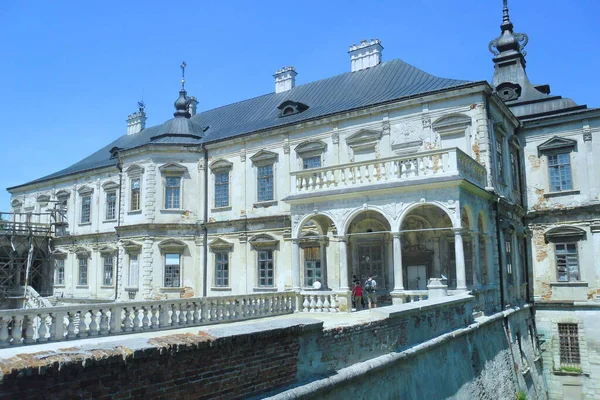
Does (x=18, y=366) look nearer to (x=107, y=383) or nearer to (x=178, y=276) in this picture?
(x=107, y=383)

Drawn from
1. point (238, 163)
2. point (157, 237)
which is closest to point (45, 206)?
point (157, 237)

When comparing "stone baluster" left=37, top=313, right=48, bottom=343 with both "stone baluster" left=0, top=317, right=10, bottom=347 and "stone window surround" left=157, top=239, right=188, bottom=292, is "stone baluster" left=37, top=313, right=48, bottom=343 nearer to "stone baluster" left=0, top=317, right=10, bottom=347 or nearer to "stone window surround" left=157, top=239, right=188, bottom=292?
"stone baluster" left=0, top=317, right=10, bottom=347

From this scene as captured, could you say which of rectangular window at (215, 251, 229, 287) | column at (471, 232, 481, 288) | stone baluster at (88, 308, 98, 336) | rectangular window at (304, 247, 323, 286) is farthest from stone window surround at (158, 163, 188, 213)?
column at (471, 232, 481, 288)

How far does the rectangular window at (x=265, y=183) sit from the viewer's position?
73.5 ft

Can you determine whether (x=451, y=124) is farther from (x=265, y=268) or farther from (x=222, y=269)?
(x=222, y=269)

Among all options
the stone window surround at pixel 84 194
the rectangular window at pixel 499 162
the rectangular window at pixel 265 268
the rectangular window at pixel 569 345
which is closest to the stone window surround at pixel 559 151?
the rectangular window at pixel 499 162

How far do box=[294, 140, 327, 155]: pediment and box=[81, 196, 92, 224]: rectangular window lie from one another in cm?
1428

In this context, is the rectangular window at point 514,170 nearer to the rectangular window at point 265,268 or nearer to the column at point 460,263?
the column at point 460,263

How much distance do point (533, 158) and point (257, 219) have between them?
11845mm

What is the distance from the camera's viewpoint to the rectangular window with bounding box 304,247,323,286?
66.9ft

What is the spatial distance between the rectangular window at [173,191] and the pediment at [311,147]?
6.36 m

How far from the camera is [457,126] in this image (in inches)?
711

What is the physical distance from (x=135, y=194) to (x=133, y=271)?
143 inches

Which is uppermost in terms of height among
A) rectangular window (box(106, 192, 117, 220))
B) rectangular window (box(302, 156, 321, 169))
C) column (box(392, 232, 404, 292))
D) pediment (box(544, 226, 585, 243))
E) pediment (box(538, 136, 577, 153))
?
pediment (box(538, 136, 577, 153))
